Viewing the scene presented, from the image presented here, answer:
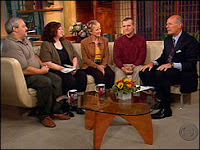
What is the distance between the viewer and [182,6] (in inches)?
180

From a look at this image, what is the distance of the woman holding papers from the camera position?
218 cm

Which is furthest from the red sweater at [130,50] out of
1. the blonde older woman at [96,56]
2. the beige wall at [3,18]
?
the beige wall at [3,18]

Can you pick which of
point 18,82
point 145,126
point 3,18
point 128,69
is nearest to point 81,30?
point 128,69

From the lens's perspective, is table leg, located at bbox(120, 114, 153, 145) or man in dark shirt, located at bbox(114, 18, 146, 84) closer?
table leg, located at bbox(120, 114, 153, 145)

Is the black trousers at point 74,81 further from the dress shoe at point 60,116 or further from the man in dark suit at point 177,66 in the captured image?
the man in dark suit at point 177,66

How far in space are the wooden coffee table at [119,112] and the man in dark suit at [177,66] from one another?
0.44m

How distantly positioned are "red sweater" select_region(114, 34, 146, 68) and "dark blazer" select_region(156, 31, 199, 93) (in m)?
0.39

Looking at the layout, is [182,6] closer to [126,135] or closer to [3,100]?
[126,135]

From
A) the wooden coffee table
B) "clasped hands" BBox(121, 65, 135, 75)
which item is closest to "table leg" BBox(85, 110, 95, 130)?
the wooden coffee table

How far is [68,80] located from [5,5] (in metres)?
1.73

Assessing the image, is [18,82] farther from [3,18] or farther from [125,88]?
[125,88]

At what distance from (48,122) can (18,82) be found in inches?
40.5

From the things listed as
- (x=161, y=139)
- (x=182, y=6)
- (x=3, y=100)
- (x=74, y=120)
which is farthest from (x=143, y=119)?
(x=182, y=6)

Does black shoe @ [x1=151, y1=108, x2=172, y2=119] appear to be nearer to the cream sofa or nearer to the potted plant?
the cream sofa
